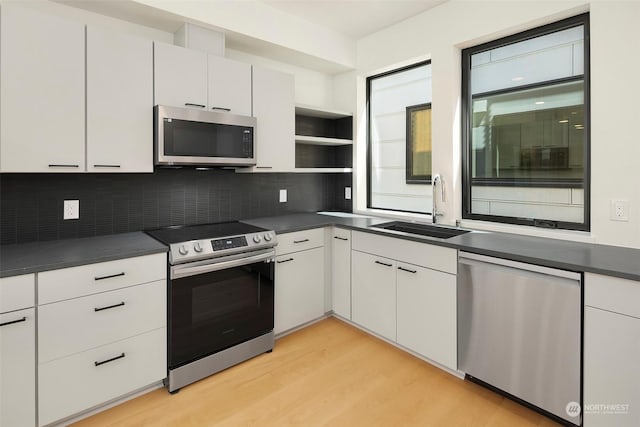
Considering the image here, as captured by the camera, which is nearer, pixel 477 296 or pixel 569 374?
pixel 569 374

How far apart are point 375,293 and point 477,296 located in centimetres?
85

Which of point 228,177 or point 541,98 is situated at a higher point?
point 541,98

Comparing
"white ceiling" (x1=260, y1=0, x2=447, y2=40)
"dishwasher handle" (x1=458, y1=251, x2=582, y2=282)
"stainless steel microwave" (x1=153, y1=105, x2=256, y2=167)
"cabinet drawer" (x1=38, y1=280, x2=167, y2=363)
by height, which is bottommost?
"cabinet drawer" (x1=38, y1=280, x2=167, y2=363)

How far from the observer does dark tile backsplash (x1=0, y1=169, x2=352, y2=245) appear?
7.09 feet

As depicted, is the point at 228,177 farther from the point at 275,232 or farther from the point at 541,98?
the point at 541,98

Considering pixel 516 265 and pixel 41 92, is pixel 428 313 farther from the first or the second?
pixel 41 92

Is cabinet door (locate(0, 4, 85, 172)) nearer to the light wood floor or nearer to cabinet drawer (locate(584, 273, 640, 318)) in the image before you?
the light wood floor

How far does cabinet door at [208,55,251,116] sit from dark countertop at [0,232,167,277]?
1107 mm

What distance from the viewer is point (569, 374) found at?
1778 millimetres

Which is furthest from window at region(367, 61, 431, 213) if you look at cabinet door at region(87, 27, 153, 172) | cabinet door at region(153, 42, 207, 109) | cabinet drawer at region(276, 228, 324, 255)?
cabinet door at region(87, 27, 153, 172)

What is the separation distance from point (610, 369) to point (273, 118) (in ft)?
8.78

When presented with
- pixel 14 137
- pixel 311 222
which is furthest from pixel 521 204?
pixel 14 137

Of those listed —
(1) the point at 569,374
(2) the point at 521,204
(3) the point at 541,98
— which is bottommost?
(1) the point at 569,374

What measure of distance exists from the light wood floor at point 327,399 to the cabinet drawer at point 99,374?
0.13 meters
